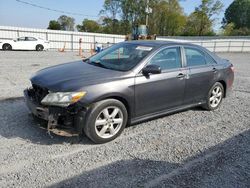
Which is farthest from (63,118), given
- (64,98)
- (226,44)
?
(226,44)

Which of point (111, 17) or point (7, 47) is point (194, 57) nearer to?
point (7, 47)

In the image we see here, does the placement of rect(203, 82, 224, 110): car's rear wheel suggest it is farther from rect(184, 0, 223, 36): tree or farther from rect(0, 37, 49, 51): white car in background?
rect(184, 0, 223, 36): tree

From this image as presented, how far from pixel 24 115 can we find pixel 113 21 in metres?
63.1

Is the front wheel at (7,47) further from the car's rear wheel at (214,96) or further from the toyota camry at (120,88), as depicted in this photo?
the car's rear wheel at (214,96)

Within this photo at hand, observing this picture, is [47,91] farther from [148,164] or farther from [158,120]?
[158,120]

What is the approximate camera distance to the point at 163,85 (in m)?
4.27

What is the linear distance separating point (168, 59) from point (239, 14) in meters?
80.9

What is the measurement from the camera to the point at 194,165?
10.8ft

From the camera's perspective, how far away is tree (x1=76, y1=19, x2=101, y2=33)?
70562 millimetres

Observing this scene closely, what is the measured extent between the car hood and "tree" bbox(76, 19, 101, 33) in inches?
2635

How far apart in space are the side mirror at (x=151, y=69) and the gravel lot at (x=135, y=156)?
3.49ft

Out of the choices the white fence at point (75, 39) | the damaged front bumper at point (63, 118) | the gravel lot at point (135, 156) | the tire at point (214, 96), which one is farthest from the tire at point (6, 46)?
the tire at point (214, 96)

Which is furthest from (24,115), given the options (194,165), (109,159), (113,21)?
(113,21)

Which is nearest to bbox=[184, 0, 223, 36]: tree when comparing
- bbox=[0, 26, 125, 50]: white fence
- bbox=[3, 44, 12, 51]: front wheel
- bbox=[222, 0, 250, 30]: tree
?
bbox=[222, 0, 250, 30]: tree
